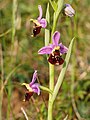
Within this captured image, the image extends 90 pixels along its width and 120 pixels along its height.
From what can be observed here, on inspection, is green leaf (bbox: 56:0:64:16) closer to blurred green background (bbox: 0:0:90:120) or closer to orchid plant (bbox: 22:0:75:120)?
orchid plant (bbox: 22:0:75:120)

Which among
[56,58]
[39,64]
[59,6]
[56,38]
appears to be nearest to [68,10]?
[59,6]

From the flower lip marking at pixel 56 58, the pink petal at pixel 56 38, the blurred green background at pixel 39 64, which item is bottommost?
the blurred green background at pixel 39 64

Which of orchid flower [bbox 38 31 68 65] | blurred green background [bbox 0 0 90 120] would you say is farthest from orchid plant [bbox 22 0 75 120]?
blurred green background [bbox 0 0 90 120]

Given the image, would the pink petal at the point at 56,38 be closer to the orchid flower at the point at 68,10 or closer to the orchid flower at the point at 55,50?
the orchid flower at the point at 55,50

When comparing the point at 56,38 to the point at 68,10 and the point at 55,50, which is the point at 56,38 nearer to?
the point at 55,50

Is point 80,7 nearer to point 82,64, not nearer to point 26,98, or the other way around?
point 82,64

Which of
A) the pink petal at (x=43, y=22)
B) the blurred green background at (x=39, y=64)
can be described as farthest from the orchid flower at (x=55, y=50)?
the blurred green background at (x=39, y=64)
